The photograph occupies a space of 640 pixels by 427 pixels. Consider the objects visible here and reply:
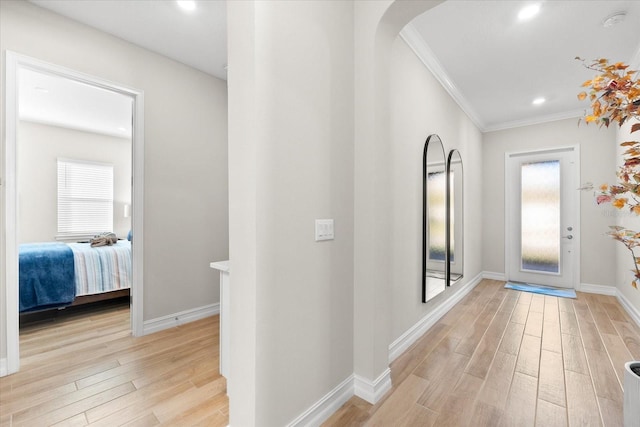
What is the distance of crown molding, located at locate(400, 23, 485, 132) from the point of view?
2463 mm

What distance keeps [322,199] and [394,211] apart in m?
0.91

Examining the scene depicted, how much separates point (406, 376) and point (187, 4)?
324cm

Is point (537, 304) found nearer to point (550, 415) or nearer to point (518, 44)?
point (550, 415)

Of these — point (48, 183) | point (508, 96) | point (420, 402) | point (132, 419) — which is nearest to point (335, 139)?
point (420, 402)

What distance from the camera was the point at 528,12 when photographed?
2.25 metres

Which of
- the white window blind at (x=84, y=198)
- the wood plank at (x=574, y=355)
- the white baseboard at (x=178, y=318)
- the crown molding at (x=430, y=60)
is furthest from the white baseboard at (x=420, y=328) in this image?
the white window blind at (x=84, y=198)

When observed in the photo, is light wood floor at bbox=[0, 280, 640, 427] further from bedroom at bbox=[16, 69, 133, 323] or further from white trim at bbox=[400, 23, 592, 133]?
white trim at bbox=[400, 23, 592, 133]

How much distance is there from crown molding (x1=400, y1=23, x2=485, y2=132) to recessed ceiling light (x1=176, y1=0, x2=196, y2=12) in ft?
5.53

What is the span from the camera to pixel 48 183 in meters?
5.16

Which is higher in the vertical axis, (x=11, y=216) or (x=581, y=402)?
(x=11, y=216)

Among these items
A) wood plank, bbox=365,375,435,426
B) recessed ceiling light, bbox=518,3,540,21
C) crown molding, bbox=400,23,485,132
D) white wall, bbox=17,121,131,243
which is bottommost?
wood plank, bbox=365,375,435,426

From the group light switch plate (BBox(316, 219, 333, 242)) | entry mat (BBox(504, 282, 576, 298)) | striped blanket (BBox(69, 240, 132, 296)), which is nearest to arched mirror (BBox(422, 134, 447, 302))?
light switch plate (BBox(316, 219, 333, 242))

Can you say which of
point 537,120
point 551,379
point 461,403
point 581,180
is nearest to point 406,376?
point 461,403

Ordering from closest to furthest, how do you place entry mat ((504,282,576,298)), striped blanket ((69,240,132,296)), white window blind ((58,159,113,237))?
1. striped blanket ((69,240,132,296))
2. entry mat ((504,282,576,298))
3. white window blind ((58,159,113,237))
